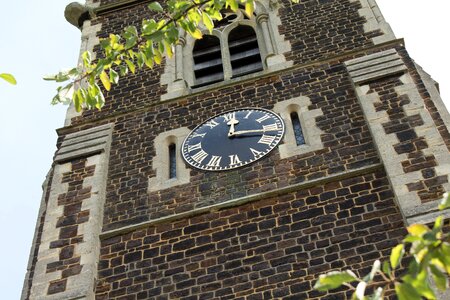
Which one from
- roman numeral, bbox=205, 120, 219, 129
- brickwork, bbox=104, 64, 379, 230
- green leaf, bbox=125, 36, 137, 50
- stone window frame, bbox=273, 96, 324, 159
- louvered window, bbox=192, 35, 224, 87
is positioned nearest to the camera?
green leaf, bbox=125, 36, 137, 50

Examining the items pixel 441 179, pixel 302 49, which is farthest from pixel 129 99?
pixel 441 179

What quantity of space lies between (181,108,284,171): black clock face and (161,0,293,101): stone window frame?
4.01ft

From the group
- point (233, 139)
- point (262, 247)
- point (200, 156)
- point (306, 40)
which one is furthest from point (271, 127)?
point (306, 40)

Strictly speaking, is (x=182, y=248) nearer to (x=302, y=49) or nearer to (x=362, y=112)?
(x=362, y=112)

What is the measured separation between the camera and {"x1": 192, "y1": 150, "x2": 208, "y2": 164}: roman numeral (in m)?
10.5

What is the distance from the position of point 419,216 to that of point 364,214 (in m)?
0.80

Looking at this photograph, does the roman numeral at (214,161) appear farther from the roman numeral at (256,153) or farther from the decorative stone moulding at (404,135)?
the decorative stone moulding at (404,135)


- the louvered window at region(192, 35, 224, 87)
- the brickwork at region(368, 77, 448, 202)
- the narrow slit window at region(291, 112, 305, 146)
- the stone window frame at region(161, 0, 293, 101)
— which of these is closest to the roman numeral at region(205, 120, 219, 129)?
the stone window frame at region(161, 0, 293, 101)

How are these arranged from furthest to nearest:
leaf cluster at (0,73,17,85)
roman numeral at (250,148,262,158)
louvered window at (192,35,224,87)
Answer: louvered window at (192,35,224,87) < roman numeral at (250,148,262,158) < leaf cluster at (0,73,17,85)

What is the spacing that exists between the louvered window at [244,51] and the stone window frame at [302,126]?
91.5 inches

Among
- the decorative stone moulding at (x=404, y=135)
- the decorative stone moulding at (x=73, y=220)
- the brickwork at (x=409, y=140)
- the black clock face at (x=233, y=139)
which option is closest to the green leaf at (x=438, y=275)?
the decorative stone moulding at (x=404, y=135)

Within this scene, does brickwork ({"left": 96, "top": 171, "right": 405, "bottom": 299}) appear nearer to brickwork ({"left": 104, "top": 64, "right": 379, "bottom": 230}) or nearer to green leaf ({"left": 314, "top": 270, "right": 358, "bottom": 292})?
brickwork ({"left": 104, "top": 64, "right": 379, "bottom": 230})

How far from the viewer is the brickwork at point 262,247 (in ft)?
26.8

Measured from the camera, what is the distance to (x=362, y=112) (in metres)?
10.4
